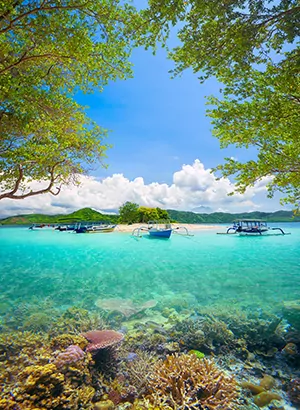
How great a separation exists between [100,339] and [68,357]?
0.97 metres

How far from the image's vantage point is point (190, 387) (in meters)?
2.99

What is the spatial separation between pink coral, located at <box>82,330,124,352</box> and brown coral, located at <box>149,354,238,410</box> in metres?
1.09

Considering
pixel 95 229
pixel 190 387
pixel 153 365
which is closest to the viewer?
pixel 190 387

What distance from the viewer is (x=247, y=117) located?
7.70m

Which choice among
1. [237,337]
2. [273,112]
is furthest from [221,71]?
[237,337]

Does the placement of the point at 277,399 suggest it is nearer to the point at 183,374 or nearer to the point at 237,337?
the point at 183,374

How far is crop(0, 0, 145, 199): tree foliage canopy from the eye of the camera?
528cm

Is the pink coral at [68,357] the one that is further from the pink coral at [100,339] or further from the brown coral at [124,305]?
the brown coral at [124,305]

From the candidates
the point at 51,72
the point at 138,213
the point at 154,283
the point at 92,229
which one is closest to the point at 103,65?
the point at 51,72

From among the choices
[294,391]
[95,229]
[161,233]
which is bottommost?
[95,229]

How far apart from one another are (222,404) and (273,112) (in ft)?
24.6

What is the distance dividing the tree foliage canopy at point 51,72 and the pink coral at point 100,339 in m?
5.63

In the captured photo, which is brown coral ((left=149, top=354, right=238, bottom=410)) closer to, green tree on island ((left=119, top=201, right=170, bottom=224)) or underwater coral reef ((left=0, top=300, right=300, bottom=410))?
underwater coral reef ((left=0, top=300, right=300, bottom=410))

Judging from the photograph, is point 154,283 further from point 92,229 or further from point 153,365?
point 92,229
